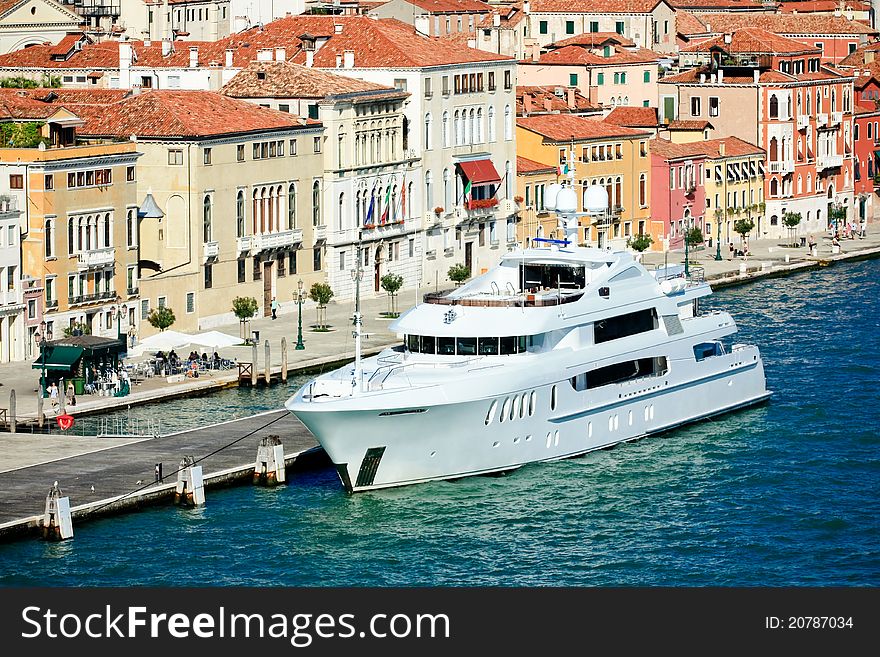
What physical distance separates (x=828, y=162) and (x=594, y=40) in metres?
15.9

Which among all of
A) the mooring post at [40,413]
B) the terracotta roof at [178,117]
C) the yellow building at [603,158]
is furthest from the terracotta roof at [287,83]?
the mooring post at [40,413]

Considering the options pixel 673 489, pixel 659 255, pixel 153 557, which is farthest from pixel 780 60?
pixel 153 557

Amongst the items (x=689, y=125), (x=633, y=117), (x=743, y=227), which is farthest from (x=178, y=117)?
(x=689, y=125)

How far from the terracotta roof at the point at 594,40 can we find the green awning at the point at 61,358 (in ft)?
250

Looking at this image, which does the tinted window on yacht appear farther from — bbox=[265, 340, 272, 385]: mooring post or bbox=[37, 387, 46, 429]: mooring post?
bbox=[37, 387, 46, 429]: mooring post

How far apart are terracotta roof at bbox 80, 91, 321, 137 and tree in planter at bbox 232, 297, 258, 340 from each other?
22.2ft

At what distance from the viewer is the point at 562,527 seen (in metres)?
72.9

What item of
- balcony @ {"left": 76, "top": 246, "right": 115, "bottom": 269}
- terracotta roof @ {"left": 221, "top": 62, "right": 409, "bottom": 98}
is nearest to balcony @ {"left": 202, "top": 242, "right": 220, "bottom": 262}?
balcony @ {"left": 76, "top": 246, "right": 115, "bottom": 269}

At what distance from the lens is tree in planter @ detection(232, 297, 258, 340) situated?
10294cm

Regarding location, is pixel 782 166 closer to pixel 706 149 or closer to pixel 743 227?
pixel 706 149

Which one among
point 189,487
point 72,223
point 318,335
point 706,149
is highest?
point 706,149

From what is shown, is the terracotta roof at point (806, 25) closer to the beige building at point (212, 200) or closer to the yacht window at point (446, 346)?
the beige building at point (212, 200)

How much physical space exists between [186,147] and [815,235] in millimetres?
54926

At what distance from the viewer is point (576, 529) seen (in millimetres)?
72688
